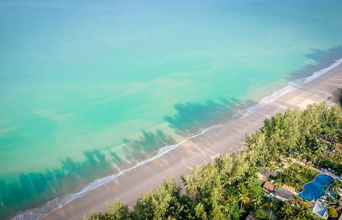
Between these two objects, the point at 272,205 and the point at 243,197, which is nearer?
the point at 243,197

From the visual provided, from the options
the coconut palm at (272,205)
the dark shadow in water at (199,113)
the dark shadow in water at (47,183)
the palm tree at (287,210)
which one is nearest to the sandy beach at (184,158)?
the dark shadow in water at (199,113)

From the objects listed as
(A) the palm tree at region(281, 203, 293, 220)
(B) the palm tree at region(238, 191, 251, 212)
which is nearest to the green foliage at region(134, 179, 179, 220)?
(B) the palm tree at region(238, 191, 251, 212)

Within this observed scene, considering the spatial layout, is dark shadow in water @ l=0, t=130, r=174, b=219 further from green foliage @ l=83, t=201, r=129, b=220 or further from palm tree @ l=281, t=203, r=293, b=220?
palm tree @ l=281, t=203, r=293, b=220

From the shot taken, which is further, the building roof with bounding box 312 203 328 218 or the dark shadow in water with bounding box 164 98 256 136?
the dark shadow in water with bounding box 164 98 256 136

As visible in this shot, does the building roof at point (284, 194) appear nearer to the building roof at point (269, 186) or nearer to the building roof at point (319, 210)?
the building roof at point (269, 186)

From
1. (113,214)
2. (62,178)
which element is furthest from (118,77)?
(113,214)

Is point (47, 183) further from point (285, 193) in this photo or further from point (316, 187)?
point (316, 187)
